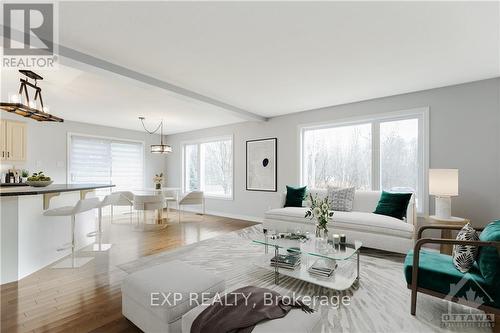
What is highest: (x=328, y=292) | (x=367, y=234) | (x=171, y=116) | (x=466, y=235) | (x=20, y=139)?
(x=171, y=116)

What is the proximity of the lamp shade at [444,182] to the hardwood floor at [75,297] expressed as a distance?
3.80 m

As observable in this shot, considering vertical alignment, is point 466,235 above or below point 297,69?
below

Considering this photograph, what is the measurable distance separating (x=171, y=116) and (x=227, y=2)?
399 centimetres

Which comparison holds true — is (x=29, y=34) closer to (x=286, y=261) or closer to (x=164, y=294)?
(x=164, y=294)

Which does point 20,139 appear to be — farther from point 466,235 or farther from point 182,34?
point 466,235

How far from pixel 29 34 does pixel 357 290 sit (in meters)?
4.16

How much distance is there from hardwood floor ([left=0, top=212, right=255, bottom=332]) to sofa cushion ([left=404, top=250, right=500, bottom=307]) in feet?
7.66

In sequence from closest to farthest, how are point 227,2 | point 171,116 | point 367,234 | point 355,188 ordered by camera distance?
1. point 227,2
2. point 367,234
3. point 355,188
4. point 171,116

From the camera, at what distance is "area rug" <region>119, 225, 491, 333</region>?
72.3 inches

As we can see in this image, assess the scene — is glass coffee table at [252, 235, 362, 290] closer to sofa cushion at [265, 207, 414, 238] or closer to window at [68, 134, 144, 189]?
sofa cushion at [265, 207, 414, 238]

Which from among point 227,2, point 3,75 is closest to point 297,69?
point 227,2

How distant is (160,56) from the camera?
276 centimetres

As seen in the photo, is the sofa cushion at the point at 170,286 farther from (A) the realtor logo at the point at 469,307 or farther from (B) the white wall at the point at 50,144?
(B) the white wall at the point at 50,144

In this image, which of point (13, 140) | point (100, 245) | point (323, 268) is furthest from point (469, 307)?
point (13, 140)
